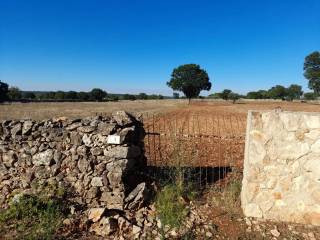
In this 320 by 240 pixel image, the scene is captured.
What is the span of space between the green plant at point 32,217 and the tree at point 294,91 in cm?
10078

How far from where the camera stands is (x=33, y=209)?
5.68m

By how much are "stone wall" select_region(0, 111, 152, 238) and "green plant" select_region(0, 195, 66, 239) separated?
1.64ft

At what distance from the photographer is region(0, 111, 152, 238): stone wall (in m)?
6.32

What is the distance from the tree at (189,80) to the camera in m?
77.7

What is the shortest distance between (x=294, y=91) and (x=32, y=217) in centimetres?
10564

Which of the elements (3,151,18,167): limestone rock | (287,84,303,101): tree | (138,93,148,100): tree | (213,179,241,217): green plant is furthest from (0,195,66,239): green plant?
(138,93,148,100): tree

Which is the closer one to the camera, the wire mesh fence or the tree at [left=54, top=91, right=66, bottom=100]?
the wire mesh fence

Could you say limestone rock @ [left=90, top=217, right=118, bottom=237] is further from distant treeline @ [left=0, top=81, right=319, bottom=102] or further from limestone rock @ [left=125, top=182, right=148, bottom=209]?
distant treeline @ [left=0, top=81, right=319, bottom=102]

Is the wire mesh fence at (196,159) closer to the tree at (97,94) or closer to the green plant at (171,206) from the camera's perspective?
the green plant at (171,206)

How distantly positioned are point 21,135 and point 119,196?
8.10ft

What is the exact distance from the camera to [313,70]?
2717 inches

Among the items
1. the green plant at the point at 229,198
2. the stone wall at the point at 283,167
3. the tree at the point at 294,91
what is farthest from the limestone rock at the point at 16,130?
the tree at the point at 294,91

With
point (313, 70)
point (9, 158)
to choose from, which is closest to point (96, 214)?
point (9, 158)

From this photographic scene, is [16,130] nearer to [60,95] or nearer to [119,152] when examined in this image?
[119,152]
